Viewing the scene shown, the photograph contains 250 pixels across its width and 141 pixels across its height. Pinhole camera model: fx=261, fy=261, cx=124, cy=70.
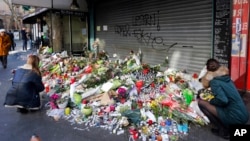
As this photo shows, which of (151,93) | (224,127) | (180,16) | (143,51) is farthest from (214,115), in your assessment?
(143,51)

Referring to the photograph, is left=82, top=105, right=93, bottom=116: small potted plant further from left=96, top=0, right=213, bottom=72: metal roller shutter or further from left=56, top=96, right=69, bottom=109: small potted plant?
left=96, top=0, right=213, bottom=72: metal roller shutter

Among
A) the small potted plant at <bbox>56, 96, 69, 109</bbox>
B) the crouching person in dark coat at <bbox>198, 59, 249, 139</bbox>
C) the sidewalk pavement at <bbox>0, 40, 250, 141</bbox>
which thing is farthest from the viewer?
the small potted plant at <bbox>56, 96, 69, 109</bbox>

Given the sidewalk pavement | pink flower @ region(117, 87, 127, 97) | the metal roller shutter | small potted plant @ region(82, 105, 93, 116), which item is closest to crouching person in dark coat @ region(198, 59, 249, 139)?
the sidewalk pavement

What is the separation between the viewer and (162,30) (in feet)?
27.4

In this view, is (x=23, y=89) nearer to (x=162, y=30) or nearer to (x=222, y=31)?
(x=222, y=31)

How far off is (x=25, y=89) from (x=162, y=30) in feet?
16.1

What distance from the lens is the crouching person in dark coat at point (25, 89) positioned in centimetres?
486

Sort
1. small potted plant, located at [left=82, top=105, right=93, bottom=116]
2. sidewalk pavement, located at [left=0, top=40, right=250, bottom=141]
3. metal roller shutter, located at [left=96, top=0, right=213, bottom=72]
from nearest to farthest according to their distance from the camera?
1. sidewalk pavement, located at [left=0, top=40, right=250, bottom=141]
2. small potted plant, located at [left=82, top=105, right=93, bottom=116]
3. metal roller shutter, located at [left=96, top=0, right=213, bottom=72]

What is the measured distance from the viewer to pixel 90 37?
524 inches

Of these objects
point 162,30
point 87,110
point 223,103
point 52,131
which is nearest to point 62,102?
point 87,110

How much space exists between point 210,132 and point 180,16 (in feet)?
14.5

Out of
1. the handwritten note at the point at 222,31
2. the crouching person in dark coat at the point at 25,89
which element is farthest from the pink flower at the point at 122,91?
the handwritten note at the point at 222,31

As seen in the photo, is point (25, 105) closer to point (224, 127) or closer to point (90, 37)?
point (224, 127)

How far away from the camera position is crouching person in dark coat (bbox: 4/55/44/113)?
191 inches
